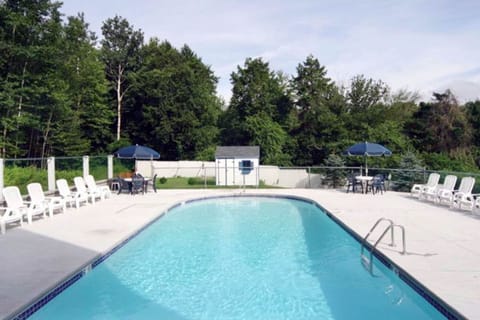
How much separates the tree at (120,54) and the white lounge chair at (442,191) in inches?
886

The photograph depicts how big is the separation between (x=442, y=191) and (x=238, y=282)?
825 cm

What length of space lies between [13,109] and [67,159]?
8140mm

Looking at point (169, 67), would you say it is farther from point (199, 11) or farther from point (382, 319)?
point (382, 319)

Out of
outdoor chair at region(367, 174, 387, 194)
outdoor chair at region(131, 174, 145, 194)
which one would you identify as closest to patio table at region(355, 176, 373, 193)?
outdoor chair at region(367, 174, 387, 194)

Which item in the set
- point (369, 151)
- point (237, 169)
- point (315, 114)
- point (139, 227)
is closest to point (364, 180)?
point (369, 151)

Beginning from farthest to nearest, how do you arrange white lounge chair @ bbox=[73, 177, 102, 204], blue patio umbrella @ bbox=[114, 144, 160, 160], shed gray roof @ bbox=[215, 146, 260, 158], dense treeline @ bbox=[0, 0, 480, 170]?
1. dense treeline @ bbox=[0, 0, 480, 170]
2. shed gray roof @ bbox=[215, 146, 260, 158]
3. blue patio umbrella @ bbox=[114, 144, 160, 160]
4. white lounge chair @ bbox=[73, 177, 102, 204]

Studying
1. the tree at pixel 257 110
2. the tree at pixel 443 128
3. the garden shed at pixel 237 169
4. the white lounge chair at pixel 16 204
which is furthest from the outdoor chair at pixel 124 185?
the tree at pixel 443 128

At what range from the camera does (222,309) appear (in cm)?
488

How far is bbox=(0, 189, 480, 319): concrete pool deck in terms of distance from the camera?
4434 millimetres

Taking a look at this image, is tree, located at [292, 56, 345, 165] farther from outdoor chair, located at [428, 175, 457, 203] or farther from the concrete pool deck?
the concrete pool deck

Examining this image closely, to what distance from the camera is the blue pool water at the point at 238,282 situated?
15.6 feet

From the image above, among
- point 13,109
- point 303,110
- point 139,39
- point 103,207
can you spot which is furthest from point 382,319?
point 139,39

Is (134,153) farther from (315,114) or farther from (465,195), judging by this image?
(315,114)

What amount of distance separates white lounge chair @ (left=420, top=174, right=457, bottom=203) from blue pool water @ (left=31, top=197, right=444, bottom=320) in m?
4.26
